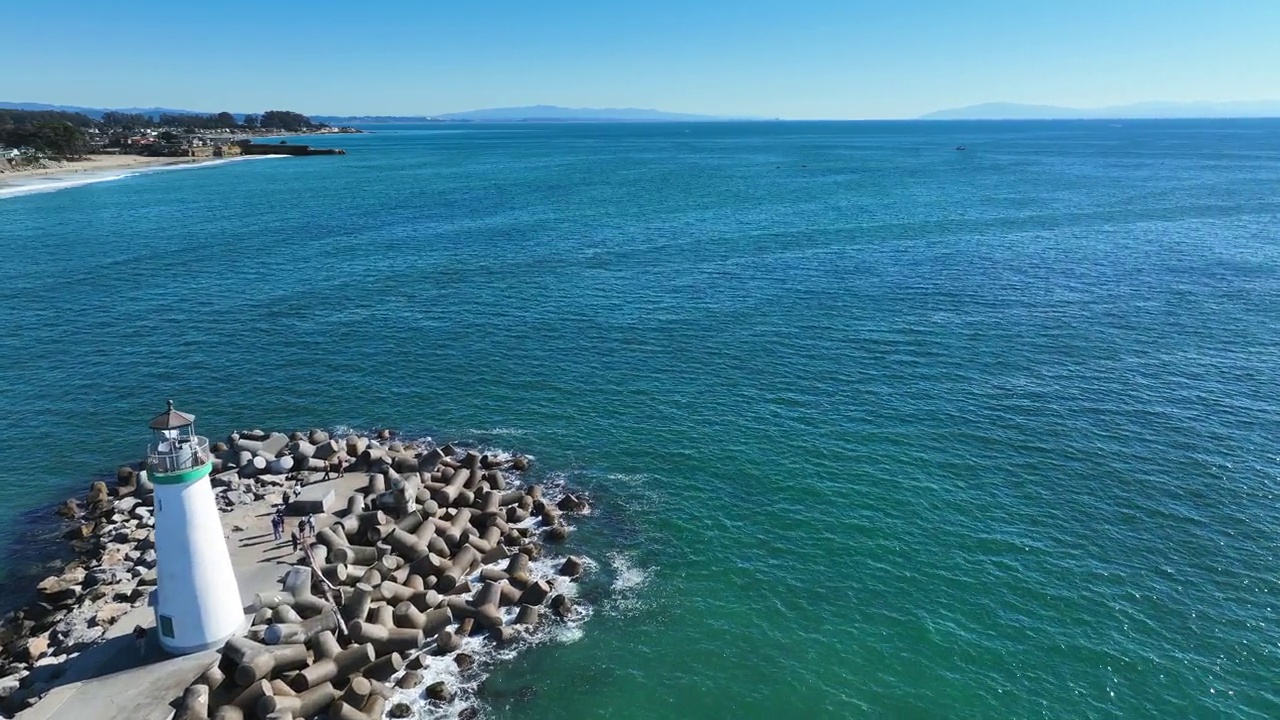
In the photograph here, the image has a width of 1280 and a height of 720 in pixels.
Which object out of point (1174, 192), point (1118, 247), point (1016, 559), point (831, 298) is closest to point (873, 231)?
point (1118, 247)

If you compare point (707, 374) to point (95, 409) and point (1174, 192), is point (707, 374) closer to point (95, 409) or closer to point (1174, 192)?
point (95, 409)

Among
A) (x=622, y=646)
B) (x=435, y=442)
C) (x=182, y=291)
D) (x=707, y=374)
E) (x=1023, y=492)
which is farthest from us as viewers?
(x=182, y=291)

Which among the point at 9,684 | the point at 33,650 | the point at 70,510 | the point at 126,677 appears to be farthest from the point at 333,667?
the point at 70,510

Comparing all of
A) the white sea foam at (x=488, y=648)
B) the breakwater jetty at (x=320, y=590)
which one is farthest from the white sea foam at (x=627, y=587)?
the breakwater jetty at (x=320, y=590)

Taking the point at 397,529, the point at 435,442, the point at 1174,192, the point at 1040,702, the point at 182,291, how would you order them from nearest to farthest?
the point at 1040,702 < the point at 397,529 < the point at 435,442 < the point at 182,291 < the point at 1174,192

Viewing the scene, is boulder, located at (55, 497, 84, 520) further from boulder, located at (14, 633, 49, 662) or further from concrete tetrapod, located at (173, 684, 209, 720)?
concrete tetrapod, located at (173, 684, 209, 720)
